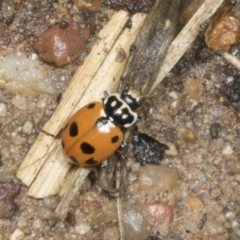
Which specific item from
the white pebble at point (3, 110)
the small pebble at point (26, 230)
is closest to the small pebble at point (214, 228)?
the small pebble at point (26, 230)

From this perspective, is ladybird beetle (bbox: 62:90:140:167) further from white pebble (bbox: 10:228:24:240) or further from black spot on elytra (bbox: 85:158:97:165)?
white pebble (bbox: 10:228:24:240)

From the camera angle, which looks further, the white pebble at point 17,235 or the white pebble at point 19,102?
the white pebble at point 19,102

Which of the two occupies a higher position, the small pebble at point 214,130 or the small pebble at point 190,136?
the small pebble at point 214,130

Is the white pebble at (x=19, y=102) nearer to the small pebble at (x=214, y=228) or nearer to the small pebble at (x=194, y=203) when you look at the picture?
the small pebble at (x=194, y=203)

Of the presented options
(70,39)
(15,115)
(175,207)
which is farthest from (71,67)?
(175,207)

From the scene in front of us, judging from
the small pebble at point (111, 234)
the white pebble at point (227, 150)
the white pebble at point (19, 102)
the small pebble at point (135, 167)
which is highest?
the white pebble at point (227, 150)

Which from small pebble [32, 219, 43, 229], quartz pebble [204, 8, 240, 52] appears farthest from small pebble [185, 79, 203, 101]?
small pebble [32, 219, 43, 229]
